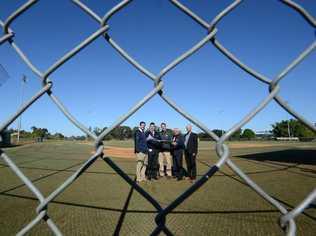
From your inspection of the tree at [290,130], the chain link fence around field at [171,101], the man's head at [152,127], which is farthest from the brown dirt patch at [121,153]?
the tree at [290,130]

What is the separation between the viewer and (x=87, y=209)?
4391 millimetres

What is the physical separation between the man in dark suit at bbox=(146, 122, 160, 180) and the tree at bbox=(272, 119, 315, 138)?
276 feet

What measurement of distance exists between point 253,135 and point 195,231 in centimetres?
10071

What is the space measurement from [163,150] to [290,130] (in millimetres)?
89579

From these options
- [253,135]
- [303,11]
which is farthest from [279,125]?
[303,11]

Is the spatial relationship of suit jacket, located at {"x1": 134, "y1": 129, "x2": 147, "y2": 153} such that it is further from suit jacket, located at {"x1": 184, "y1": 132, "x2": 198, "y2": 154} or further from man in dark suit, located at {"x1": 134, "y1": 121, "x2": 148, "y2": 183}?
suit jacket, located at {"x1": 184, "y1": 132, "x2": 198, "y2": 154}

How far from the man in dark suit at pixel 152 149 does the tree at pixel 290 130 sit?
8422 cm

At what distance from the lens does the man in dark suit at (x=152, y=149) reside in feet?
26.5

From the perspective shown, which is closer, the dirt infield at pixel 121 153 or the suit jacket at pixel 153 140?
the suit jacket at pixel 153 140

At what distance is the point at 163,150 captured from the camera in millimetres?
8602

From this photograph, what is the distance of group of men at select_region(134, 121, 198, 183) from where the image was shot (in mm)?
7630

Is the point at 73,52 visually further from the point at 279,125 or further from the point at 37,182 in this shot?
the point at 279,125

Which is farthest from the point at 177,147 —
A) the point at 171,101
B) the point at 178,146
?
the point at 171,101

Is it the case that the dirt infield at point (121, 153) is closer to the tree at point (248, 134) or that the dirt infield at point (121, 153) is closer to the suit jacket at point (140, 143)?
the suit jacket at point (140, 143)
